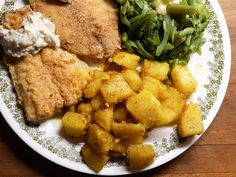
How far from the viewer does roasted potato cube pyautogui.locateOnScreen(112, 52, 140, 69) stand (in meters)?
2.76

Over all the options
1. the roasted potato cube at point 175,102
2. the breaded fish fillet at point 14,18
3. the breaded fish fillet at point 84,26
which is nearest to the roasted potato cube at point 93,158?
the roasted potato cube at point 175,102

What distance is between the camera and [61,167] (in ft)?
9.21

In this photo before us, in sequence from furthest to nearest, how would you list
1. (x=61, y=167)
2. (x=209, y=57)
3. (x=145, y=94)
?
(x=209, y=57), (x=61, y=167), (x=145, y=94)

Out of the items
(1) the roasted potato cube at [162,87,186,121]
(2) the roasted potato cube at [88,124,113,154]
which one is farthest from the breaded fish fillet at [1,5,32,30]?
(1) the roasted potato cube at [162,87,186,121]

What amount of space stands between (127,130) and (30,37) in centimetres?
80

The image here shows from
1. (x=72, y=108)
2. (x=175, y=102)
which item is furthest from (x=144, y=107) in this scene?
(x=72, y=108)

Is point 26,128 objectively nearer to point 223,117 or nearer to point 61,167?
point 61,167

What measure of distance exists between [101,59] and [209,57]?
0.74 meters

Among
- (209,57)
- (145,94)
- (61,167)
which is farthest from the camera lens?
(209,57)

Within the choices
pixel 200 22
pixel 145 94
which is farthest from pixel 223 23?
pixel 145 94

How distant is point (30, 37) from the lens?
8.56ft

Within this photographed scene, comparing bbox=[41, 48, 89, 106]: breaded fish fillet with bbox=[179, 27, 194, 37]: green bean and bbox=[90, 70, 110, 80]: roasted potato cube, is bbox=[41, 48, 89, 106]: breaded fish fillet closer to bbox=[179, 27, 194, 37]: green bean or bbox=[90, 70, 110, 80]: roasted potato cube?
bbox=[90, 70, 110, 80]: roasted potato cube

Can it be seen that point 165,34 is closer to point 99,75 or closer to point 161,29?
point 161,29

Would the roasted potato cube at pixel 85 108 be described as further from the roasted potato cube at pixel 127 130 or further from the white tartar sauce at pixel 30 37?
the white tartar sauce at pixel 30 37
